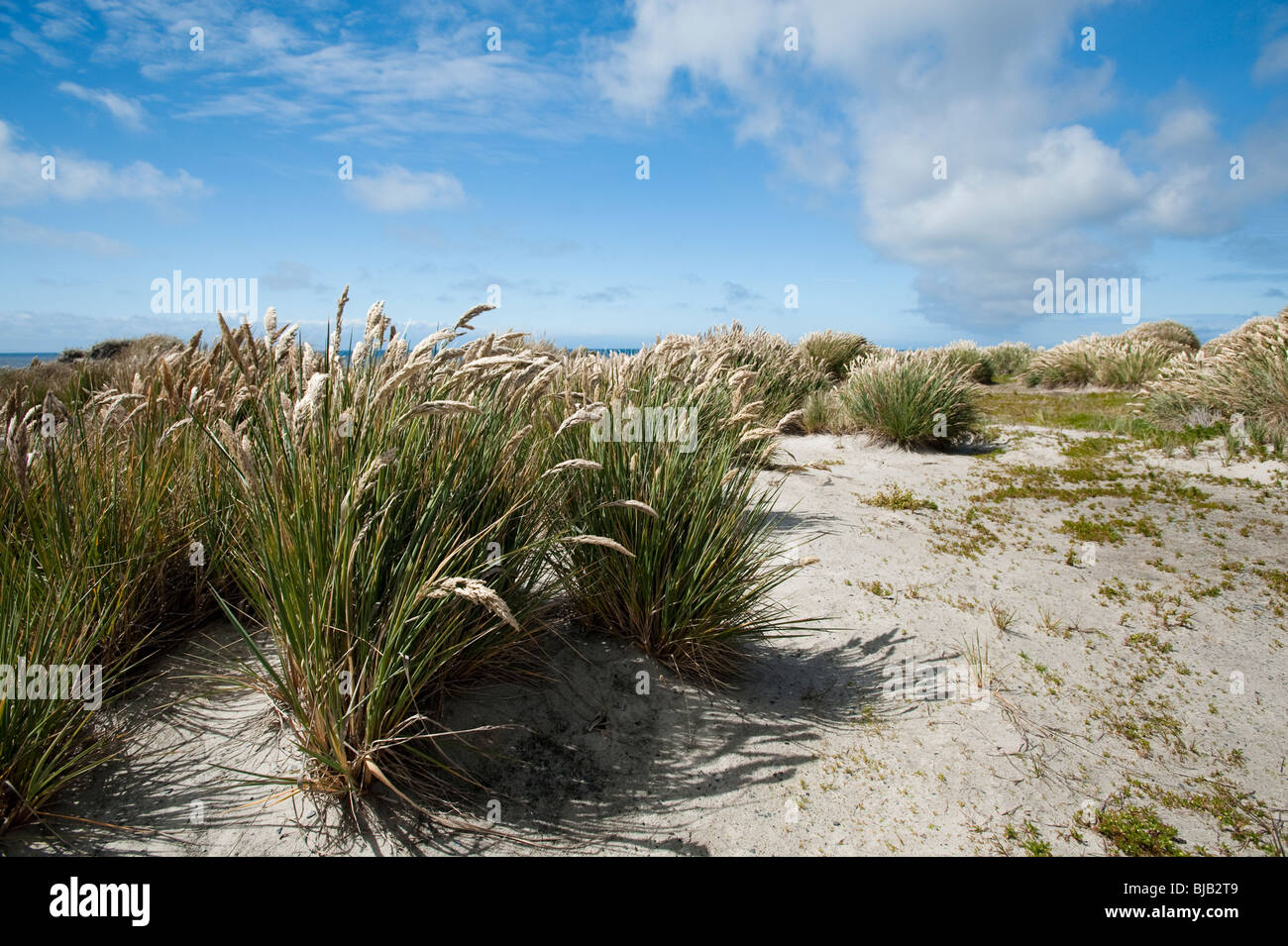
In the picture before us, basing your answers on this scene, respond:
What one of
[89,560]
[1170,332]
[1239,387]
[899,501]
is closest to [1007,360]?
[1170,332]

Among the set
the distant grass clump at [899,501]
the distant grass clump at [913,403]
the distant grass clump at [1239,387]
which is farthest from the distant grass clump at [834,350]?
the distant grass clump at [899,501]

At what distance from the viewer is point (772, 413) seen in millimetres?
10258

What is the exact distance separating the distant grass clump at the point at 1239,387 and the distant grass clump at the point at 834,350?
245 inches

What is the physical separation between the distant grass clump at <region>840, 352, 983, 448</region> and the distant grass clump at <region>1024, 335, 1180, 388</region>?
707cm

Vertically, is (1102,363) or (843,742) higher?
(1102,363)

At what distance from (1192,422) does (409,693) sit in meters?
12.0

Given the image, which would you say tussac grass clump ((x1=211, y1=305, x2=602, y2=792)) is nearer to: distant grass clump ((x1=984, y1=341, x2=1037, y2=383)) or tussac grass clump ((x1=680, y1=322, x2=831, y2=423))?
tussac grass clump ((x1=680, y1=322, x2=831, y2=423))

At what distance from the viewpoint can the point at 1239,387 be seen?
9.45m

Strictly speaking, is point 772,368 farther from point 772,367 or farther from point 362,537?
point 362,537

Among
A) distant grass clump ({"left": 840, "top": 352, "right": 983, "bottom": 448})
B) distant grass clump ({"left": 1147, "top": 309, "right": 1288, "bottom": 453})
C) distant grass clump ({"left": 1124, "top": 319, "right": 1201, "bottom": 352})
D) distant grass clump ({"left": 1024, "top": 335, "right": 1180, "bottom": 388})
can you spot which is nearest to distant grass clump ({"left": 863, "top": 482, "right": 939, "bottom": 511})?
distant grass clump ({"left": 840, "top": 352, "right": 983, "bottom": 448})

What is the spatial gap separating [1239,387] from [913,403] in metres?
4.46

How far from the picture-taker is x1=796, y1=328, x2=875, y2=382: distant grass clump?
15.8 metres

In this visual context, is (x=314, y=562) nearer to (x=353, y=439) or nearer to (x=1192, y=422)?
(x=353, y=439)
